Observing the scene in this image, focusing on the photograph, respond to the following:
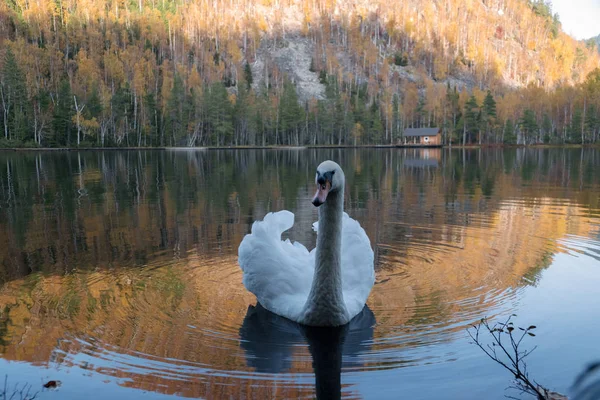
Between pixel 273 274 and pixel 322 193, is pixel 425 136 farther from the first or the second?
pixel 322 193

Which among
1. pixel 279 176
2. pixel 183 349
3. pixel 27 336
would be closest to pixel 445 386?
pixel 183 349

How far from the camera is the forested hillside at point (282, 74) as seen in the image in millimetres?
98250

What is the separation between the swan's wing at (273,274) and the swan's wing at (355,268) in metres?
0.56

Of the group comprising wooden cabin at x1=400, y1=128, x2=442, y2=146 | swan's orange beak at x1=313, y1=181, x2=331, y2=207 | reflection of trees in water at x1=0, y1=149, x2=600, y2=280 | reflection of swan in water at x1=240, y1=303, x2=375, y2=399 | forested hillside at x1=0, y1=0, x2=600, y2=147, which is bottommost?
reflection of swan in water at x1=240, y1=303, x2=375, y2=399

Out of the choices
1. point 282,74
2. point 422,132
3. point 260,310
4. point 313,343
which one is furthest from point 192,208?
point 282,74

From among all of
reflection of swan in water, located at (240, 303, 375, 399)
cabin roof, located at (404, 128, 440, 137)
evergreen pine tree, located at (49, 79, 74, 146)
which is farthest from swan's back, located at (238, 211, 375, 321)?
cabin roof, located at (404, 128, 440, 137)

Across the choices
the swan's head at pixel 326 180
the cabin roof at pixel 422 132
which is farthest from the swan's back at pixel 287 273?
the cabin roof at pixel 422 132

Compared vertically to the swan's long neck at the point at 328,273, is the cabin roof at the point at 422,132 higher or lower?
higher

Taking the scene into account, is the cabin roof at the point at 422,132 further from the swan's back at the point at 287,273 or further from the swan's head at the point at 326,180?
the swan's head at the point at 326,180

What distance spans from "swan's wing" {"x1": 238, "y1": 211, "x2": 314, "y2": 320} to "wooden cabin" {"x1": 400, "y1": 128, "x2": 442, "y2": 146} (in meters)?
100

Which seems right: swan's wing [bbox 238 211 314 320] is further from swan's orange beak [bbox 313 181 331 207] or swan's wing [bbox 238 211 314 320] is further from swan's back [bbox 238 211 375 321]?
swan's orange beak [bbox 313 181 331 207]

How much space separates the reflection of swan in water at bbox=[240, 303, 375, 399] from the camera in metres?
5.82

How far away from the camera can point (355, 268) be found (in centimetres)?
804

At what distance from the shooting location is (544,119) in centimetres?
10531
